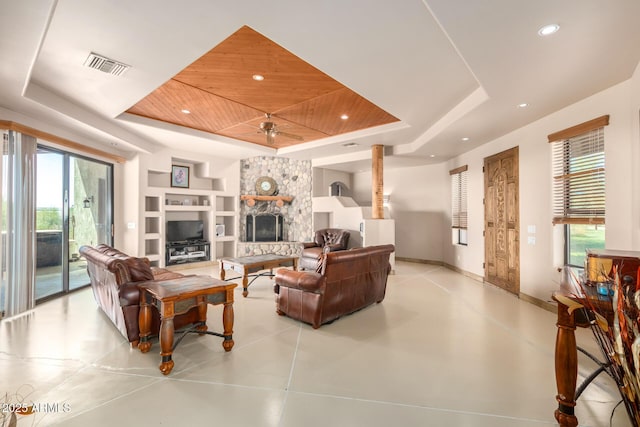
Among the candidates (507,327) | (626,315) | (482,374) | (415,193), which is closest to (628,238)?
(507,327)

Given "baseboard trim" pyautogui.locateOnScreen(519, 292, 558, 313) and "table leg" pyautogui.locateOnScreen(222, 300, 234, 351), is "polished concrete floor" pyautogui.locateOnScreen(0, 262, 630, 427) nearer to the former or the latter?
"table leg" pyautogui.locateOnScreen(222, 300, 234, 351)

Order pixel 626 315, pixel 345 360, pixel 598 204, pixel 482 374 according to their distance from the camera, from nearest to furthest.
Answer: pixel 626 315
pixel 482 374
pixel 345 360
pixel 598 204

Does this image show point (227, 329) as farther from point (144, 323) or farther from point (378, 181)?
point (378, 181)

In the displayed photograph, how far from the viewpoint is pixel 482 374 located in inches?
94.8

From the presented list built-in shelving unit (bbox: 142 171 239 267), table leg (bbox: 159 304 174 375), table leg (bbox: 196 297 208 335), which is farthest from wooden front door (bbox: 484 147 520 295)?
built-in shelving unit (bbox: 142 171 239 267)

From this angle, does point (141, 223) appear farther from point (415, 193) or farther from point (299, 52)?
point (415, 193)

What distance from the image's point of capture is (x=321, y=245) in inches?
280

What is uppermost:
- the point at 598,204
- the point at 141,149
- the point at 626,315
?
the point at 141,149

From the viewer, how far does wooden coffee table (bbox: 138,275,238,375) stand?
2.45 m

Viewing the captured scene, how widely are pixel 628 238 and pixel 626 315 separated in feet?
10.0

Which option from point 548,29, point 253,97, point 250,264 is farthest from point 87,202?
point 548,29

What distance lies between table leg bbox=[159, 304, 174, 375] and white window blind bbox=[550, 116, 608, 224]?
457 cm

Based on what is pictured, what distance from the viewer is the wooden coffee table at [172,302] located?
2453 millimetres

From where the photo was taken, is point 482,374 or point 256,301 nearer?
point 482,374
